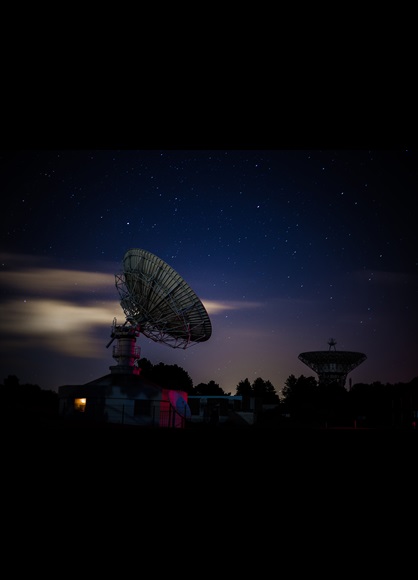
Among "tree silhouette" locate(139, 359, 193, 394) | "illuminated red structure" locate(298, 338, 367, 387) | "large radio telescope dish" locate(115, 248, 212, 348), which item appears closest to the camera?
"large radio telescope dish" locate(115, 248, 212, 348)

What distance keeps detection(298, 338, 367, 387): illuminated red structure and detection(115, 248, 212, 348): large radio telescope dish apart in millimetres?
25014

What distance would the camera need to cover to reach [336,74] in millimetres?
3164

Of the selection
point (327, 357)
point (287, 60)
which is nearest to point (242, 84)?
point (287, 60)

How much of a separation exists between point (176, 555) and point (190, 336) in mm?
29863

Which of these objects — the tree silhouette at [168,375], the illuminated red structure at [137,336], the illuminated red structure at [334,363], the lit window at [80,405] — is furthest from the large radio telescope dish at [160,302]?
the tree silhouette at [168,375]

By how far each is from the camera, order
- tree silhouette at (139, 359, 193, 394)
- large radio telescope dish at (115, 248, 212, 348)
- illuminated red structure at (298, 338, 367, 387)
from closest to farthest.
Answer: large radio telescope dish at (115, 248, 212, 348) → illuminated red structure at (298, 338, 367, 387) → tree silhouette at (139, 359, 193, 394)

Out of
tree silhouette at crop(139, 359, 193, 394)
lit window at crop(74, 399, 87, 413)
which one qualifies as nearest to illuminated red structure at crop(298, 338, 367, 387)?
lit window at crop(74, 399, 87, 413)

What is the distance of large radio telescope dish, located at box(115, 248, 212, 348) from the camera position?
96.8 ft

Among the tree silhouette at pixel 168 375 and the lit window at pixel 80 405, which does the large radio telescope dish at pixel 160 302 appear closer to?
the lit window at pixel 80 405

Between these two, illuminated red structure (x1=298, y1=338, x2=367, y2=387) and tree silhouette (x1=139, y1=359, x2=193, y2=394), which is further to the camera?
tree silhouette (x1=139, y1=359, x2=193, y2=394)

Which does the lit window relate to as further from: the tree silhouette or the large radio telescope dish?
the tree silhouette

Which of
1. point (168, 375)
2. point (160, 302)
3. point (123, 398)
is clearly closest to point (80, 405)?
point (123, 398)

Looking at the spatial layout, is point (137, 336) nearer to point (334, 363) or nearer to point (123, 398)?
point (123, 398)

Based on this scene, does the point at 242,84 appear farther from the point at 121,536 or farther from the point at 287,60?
the point at 121,536
